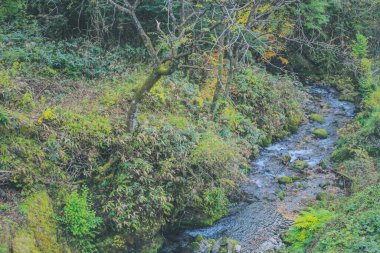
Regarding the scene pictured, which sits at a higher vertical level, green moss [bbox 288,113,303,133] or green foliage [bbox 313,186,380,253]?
green foliage [bbox 313,186,380,253]

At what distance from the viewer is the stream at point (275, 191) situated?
450 inches

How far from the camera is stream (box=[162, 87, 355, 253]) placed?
450 inches

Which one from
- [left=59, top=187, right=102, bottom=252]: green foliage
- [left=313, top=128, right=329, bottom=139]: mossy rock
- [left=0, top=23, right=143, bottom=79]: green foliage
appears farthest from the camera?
[left=313, top=128, right=329, bottom=139]: mossy rock

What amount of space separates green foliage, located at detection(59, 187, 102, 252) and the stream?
2373 millimetres

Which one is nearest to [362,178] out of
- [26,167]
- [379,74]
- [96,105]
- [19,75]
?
[96,105]

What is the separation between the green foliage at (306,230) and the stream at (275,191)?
1.85ft

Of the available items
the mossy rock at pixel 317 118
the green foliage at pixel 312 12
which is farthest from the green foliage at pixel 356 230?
the green foliage at pixel 312 12

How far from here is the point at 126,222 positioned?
9797 millimetres

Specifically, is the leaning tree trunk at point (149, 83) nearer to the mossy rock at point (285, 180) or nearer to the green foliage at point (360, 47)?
the mossy rock at point (285, 180)

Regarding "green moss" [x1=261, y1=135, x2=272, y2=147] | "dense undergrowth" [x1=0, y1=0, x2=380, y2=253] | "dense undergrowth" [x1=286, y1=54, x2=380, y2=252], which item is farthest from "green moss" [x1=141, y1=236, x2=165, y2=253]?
"green moss" [x1=261, y1=135, x2=272, y2=147]

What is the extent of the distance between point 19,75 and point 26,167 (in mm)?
3950

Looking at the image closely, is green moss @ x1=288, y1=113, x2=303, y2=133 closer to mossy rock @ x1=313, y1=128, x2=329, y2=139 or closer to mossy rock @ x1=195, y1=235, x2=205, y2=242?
mossy rock @ x1=313, y1=128, x2=329, y2=139

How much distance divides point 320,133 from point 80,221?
12.8 meters

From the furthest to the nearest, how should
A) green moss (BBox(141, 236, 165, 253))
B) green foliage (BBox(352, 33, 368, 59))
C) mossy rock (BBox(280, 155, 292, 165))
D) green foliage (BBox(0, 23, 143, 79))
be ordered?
green foliage (BBox(352, 33, 368, 59)) → mossy rock (BBox(280, 155, 292, 165)) → green foliage (BBox(0, 23, 143, 79)) → green moss (BBox(141, 236, 165, 253))
